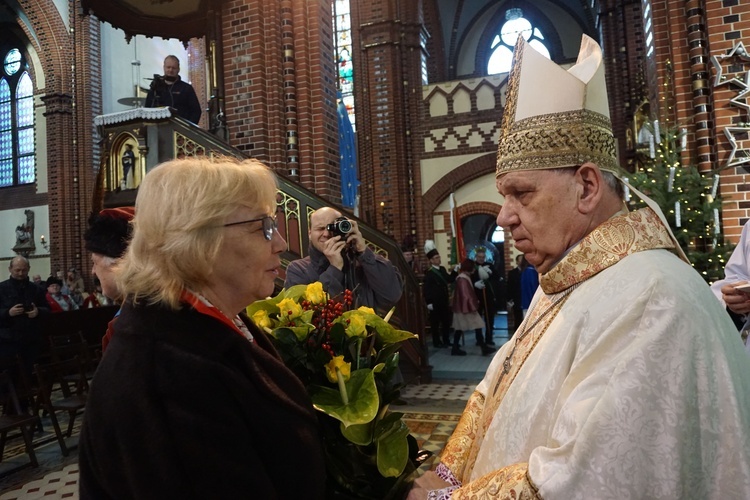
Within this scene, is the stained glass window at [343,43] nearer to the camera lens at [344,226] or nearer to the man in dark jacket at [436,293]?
the man in dark jacket at [436,293]

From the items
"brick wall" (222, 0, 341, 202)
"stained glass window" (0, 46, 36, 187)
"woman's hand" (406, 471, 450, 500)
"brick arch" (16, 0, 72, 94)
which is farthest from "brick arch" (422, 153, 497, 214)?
"stained glass window" (0, 46, 36, 187)

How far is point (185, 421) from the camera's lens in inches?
42.7

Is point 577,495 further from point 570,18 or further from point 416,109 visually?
point 570,18

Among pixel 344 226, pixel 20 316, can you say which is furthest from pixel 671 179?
pixel 20 316

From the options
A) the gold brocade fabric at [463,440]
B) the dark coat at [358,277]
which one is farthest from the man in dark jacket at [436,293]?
the gold brocade fabric at [463,440]

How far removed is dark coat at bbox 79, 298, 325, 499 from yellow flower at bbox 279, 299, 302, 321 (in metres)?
0.32

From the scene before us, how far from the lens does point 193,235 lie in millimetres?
1250

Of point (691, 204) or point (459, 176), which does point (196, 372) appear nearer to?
point (691, 204)

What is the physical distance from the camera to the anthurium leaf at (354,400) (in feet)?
4.27

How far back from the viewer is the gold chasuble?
1.16m

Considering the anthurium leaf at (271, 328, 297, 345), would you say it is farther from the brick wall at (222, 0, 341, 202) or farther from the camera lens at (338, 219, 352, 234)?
the brick wall at (222, 0, 341, 202)

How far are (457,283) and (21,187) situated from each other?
1521 centimetres

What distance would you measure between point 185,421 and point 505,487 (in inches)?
27.0

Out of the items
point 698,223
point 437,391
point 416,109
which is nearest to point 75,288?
point 416,109
